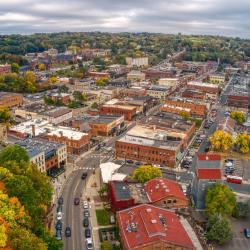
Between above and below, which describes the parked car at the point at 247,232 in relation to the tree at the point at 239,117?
below

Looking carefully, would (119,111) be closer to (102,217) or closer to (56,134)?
(56,134)

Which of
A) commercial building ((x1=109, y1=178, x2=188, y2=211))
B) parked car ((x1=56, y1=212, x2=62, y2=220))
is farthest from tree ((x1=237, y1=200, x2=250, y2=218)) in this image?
parked car ((x1=56, y1=212, x2=62, y2=220))

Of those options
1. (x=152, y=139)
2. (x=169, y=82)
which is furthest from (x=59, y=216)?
(x=169, y=82)

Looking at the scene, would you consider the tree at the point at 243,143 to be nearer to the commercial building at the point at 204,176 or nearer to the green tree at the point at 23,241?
the commercial building at the point at 204,176

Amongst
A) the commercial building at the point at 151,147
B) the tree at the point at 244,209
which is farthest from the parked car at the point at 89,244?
the commercial building at the point at 151,147

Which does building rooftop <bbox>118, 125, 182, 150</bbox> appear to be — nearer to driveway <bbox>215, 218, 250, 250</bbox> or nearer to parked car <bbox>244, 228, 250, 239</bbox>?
driveway <bbox>215, 218, 250, 250</bbox>

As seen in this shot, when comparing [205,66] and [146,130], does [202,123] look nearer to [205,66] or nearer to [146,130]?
[146,130]
